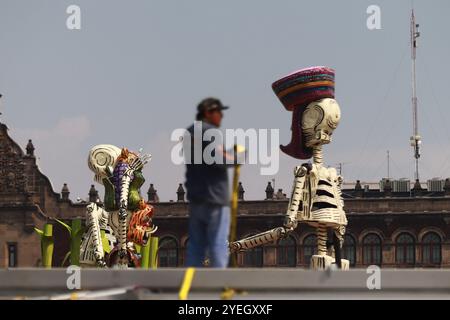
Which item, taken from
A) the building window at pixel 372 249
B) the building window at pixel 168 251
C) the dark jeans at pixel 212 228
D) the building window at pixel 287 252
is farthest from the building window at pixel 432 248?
the dark jeans at pixel 212 228

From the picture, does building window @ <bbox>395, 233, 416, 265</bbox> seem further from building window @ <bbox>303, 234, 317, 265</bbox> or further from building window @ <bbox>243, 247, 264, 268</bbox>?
building window @ <bbox>243, 247, 264, 268</bbox>

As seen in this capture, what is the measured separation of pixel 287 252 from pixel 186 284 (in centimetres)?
6305

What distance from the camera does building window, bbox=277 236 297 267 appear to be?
239 ft

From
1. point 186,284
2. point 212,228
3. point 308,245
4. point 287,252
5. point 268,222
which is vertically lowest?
point 186,284

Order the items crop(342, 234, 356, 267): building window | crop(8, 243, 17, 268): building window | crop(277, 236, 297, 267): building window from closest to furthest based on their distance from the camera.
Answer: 1. crop(342, 234, 356, 267): building window
2. crop(277, 236, 297, 267): building window
3. crop(8, 243, 17, 268): building window

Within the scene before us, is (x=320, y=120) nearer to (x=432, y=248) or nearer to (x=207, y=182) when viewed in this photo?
(x=207, y=182)

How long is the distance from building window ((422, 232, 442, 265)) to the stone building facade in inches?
1.8

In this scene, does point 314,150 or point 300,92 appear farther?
point 314,150

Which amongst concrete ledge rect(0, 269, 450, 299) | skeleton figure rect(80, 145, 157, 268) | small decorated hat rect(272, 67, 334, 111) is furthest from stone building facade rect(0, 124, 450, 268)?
concrete ledge rect(0, 269, 450, 299)

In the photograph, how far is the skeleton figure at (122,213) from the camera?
28484mm

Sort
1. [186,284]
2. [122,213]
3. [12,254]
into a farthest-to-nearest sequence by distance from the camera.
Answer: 1. [12,254]
2. [122,213]
3. [186,284]

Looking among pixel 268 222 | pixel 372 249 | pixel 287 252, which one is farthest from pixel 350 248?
pixel 268 222

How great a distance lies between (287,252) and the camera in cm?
7338
